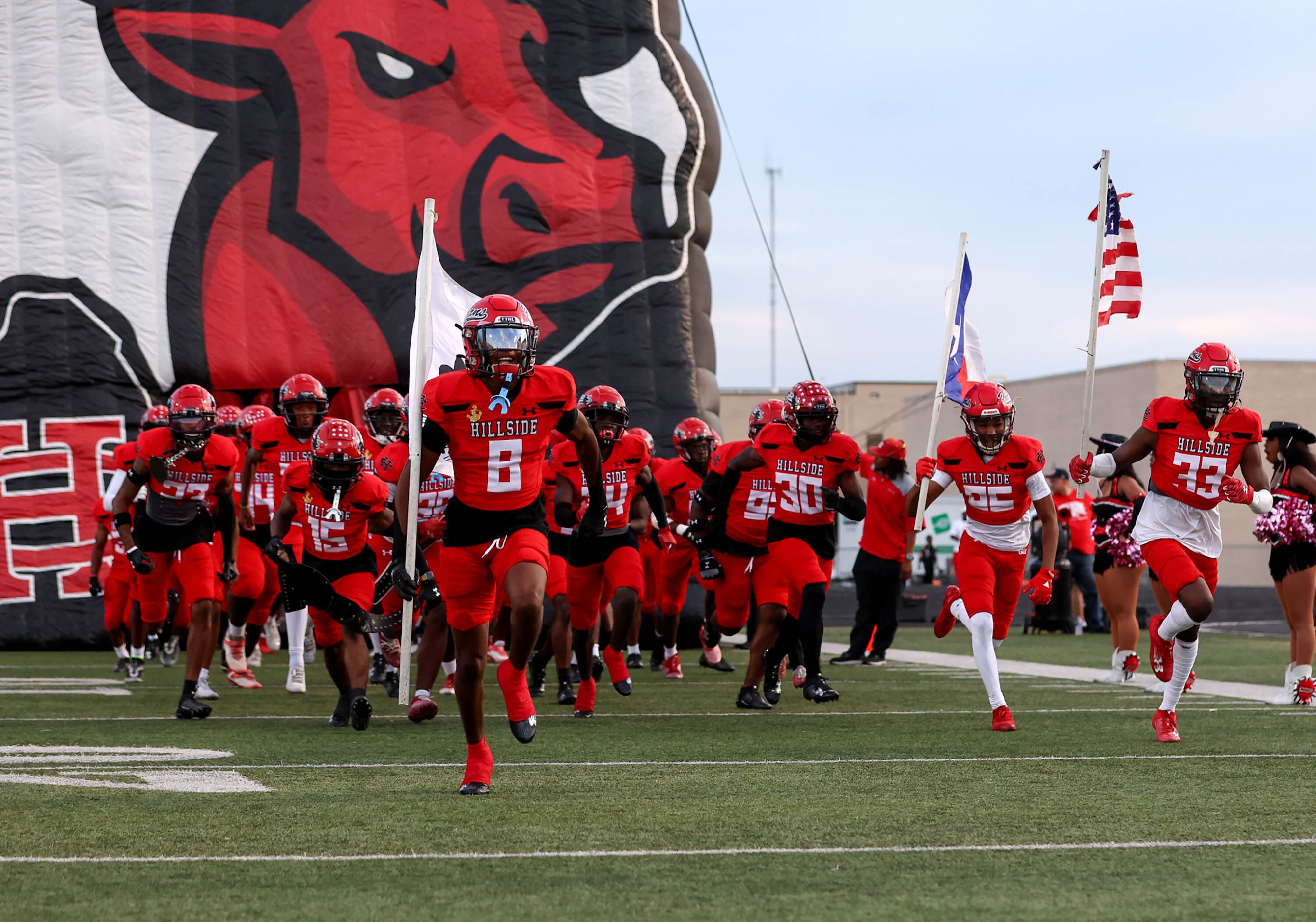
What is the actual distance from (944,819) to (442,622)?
457 cm

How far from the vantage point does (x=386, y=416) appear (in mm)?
11602

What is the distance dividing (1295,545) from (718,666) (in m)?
5.96

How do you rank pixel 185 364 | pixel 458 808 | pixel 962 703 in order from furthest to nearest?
pixel 185 364 → pixel 962 703 → pixel 458 808

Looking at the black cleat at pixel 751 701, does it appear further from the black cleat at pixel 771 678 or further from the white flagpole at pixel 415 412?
A: the white flagpole at pixel 415 412

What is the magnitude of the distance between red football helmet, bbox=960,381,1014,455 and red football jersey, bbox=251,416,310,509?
5005 mm

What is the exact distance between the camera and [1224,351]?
8188 mm

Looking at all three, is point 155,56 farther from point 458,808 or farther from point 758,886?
point 758,886

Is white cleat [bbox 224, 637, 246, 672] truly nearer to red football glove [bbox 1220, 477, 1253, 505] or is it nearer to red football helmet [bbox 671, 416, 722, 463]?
red football helmet [bbox 671, 416, 722, 463]

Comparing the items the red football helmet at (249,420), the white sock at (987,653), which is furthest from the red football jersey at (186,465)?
the white sock at (987,653)

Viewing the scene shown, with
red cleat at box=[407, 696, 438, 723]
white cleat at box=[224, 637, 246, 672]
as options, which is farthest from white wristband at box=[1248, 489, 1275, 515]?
white cleat at box=[224, 637, 246, 672]

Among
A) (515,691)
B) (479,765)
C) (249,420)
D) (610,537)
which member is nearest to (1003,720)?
(610,537)

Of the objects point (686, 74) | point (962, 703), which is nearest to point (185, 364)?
point (686, 74)

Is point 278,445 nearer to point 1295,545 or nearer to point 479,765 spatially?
point 479,765

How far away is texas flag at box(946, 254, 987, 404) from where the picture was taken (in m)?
11.2
